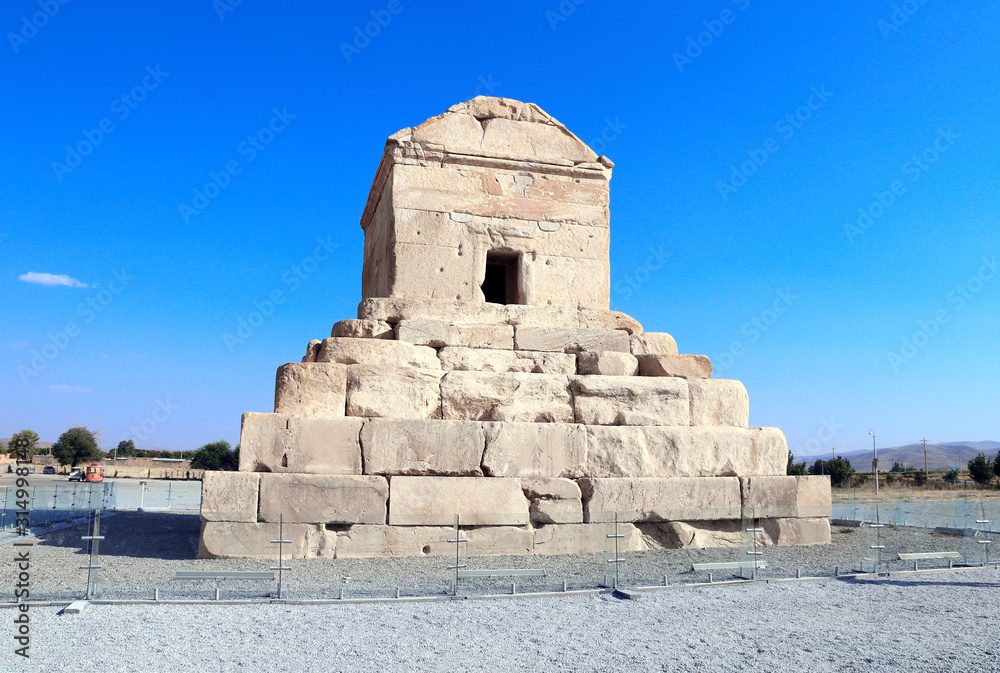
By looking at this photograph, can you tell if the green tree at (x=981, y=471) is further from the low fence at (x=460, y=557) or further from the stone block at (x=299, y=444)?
the stone block at (x=299, y=444)

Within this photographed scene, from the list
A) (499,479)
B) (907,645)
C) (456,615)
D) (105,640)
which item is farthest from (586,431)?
(105,640)

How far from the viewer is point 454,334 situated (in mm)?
8680

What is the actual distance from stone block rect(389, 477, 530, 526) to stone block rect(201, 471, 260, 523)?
1338 millimetres

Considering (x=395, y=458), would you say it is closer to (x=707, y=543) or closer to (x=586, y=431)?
(x=586, y=431)

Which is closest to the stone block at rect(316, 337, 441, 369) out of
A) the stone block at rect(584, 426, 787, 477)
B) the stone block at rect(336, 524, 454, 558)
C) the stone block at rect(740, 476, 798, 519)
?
the stone block at rect(336, 524, 454, 558)

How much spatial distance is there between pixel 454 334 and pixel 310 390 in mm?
1872

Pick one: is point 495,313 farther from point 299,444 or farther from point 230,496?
point 230,496

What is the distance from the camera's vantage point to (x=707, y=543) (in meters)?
A: 8.15

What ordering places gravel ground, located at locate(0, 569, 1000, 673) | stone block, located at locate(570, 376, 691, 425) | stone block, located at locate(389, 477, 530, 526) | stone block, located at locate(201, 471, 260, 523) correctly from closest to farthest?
1. gravel ground, located at locate(0, 569, 1000, 673)
2. stone block, located at locate(201, 471, 260, 523)
3. stone block, located at locate(389, 477, 530, 526)
4. stone block, located at locate(570, 376, 691, 425)

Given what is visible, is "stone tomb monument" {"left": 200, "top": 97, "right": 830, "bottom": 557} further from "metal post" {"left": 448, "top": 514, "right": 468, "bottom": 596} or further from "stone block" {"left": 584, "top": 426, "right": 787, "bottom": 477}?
"metal post" {"left": 448, "top": 514, "right": 468, "bottom": 596}

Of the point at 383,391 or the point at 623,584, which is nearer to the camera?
the point at 623,584

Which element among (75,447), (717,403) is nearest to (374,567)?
(717,403)

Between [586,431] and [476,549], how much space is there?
1838mm

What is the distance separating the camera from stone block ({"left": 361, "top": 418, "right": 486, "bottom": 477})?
24.6 feet
